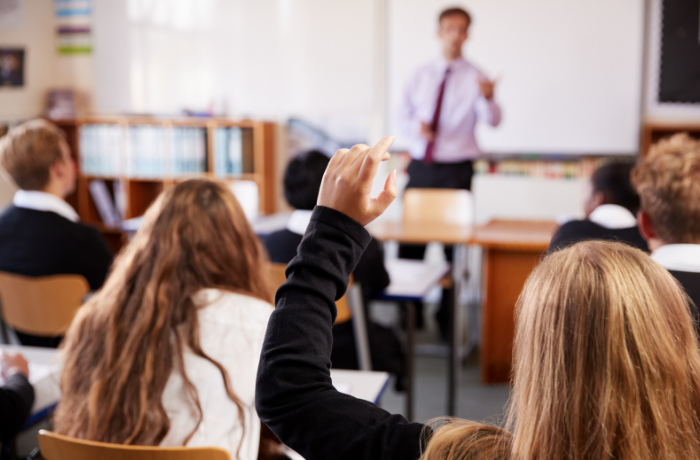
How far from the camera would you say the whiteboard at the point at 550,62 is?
4.40m

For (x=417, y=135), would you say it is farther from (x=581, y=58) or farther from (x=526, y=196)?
(x=581, y=58)

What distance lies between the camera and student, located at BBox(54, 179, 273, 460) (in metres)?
1.18

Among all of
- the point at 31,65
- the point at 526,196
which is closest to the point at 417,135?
the point at 526,196

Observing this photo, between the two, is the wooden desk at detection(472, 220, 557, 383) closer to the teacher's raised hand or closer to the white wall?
the white wall

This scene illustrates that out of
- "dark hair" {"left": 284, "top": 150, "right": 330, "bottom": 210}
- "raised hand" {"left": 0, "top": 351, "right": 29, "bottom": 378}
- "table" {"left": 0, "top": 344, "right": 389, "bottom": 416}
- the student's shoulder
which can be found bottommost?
"table" {"left": 0, "top": 344, "right": 389, "bottom": 416}

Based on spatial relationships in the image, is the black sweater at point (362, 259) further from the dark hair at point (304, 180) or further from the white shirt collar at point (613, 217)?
the white shirt collar at point (613, 217)

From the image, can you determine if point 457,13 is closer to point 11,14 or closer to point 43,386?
point 11,14

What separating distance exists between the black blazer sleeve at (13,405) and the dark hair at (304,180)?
3.89ft

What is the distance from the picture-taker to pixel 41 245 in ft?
7.94

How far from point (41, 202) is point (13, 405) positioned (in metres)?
1.35

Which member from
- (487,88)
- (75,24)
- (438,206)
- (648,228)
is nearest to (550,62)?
(487,88)

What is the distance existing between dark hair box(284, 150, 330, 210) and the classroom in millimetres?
12

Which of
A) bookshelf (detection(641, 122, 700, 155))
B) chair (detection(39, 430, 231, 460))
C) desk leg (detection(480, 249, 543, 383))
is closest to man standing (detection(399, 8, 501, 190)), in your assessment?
bookshelf (detection(641, 122, 700, 155))

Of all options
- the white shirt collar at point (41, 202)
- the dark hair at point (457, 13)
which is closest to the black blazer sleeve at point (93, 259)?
the white shirt collar at point (41, 202)
